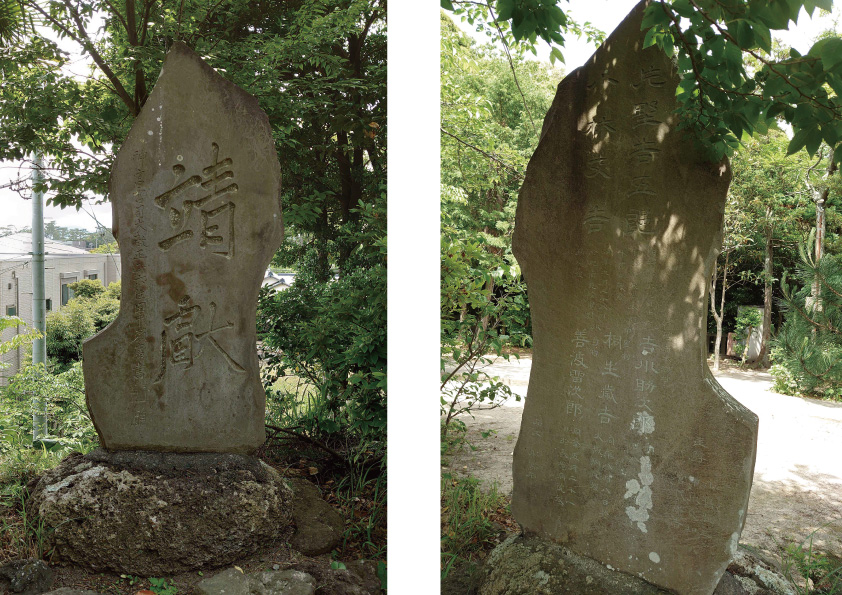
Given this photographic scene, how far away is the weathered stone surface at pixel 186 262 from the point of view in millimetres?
1671

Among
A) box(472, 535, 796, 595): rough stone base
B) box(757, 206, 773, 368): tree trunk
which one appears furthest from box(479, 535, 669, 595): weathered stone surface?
box(757, 206, 773, 368): tree trunk

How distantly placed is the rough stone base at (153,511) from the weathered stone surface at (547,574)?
0.77m

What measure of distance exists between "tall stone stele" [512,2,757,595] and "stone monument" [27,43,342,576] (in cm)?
95

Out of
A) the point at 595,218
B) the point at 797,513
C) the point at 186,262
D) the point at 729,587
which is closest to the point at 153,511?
the point at 186,262

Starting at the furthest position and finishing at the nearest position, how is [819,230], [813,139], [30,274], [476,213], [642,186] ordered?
[476,213] < [819,230] < [30,274] < [642,186] < [813,139]

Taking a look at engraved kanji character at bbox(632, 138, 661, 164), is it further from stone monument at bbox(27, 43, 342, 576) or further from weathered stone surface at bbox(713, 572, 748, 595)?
weathered stone surface at bbox(713, 572, 748, 595)

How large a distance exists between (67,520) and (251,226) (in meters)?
1.09

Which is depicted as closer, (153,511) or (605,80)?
(605,80)

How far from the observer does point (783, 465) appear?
2830 millimetres

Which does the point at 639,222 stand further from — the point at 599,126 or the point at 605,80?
the point at 605,80

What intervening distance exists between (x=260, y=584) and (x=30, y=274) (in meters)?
1.36

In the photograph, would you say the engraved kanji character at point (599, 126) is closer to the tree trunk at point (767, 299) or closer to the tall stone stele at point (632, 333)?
the tall stone stele at point (632, 333)

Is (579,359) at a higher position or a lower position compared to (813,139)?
lower

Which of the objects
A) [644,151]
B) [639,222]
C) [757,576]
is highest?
[644,151]
